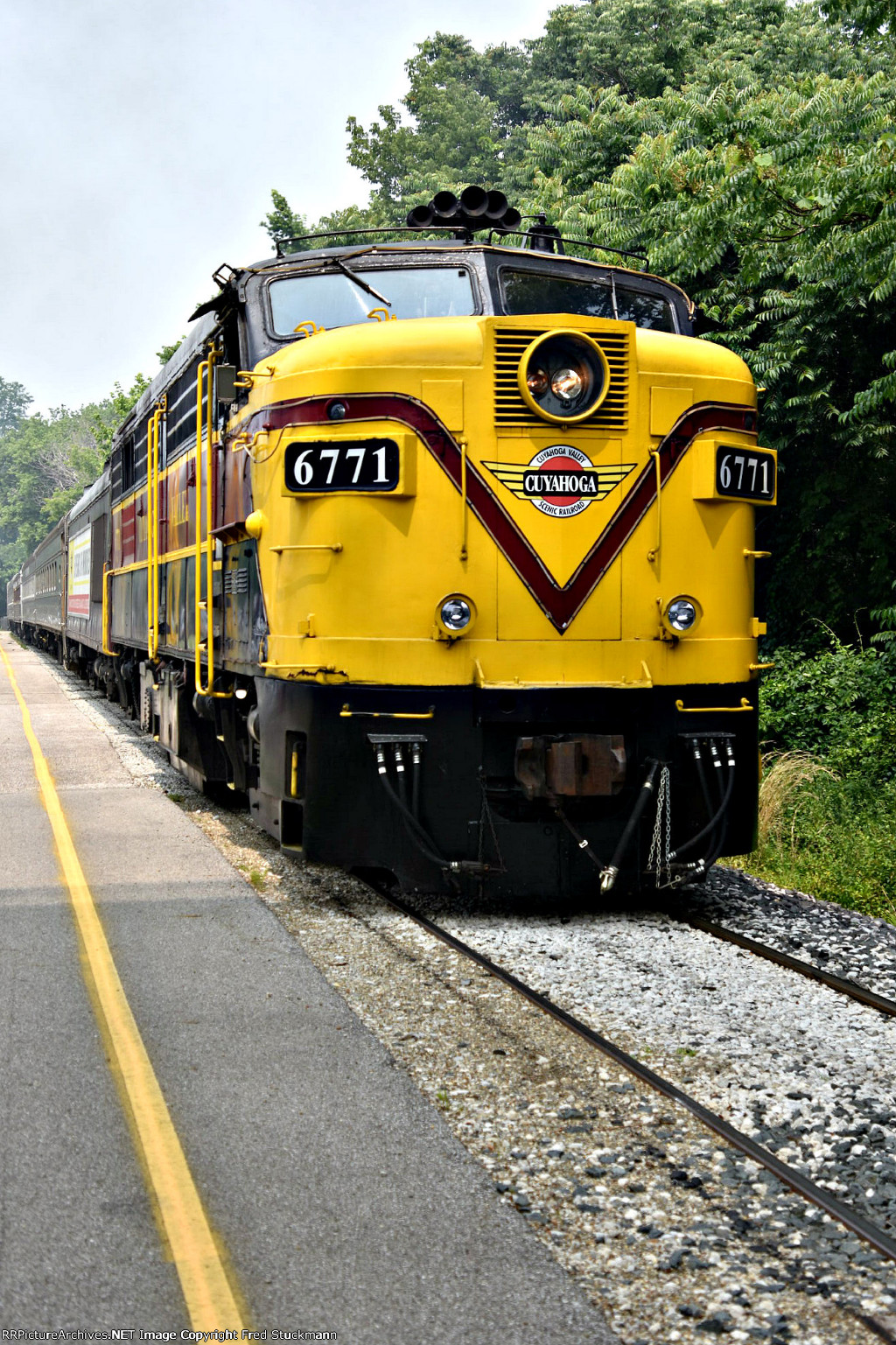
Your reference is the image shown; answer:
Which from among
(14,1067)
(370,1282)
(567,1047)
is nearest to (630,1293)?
(370,1282)

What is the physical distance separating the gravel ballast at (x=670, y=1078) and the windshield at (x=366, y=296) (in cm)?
336

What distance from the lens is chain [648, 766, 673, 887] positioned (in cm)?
669

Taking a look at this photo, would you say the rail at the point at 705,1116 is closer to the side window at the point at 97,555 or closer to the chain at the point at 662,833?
the chain at the point at 662,833

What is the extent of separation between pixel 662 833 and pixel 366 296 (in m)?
3.49

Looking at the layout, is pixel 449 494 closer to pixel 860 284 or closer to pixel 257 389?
pixel 257 389

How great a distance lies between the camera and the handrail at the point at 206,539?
846 cm

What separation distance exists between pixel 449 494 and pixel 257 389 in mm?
1531

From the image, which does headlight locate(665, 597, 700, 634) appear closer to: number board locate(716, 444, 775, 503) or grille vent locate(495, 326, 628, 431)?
number board locate(716, 444, 775, 503)

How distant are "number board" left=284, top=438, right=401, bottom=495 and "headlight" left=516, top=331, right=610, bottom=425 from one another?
0.78 meters

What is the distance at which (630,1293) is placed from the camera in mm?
3217

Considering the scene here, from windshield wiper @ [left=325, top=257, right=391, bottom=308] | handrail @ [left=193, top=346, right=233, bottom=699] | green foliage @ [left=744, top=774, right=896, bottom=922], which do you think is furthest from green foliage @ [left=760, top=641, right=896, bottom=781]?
windshield wiper @ [left=325, top=257, right=391, bottom=308]

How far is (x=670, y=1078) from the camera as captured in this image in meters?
4.60

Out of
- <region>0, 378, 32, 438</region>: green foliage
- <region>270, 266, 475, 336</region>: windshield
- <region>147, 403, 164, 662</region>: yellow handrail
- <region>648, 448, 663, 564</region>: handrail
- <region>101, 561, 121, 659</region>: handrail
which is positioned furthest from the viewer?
<region>0, 378, 32, 438</region>: green foliage

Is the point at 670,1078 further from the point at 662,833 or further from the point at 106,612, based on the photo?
the point at 106,612
